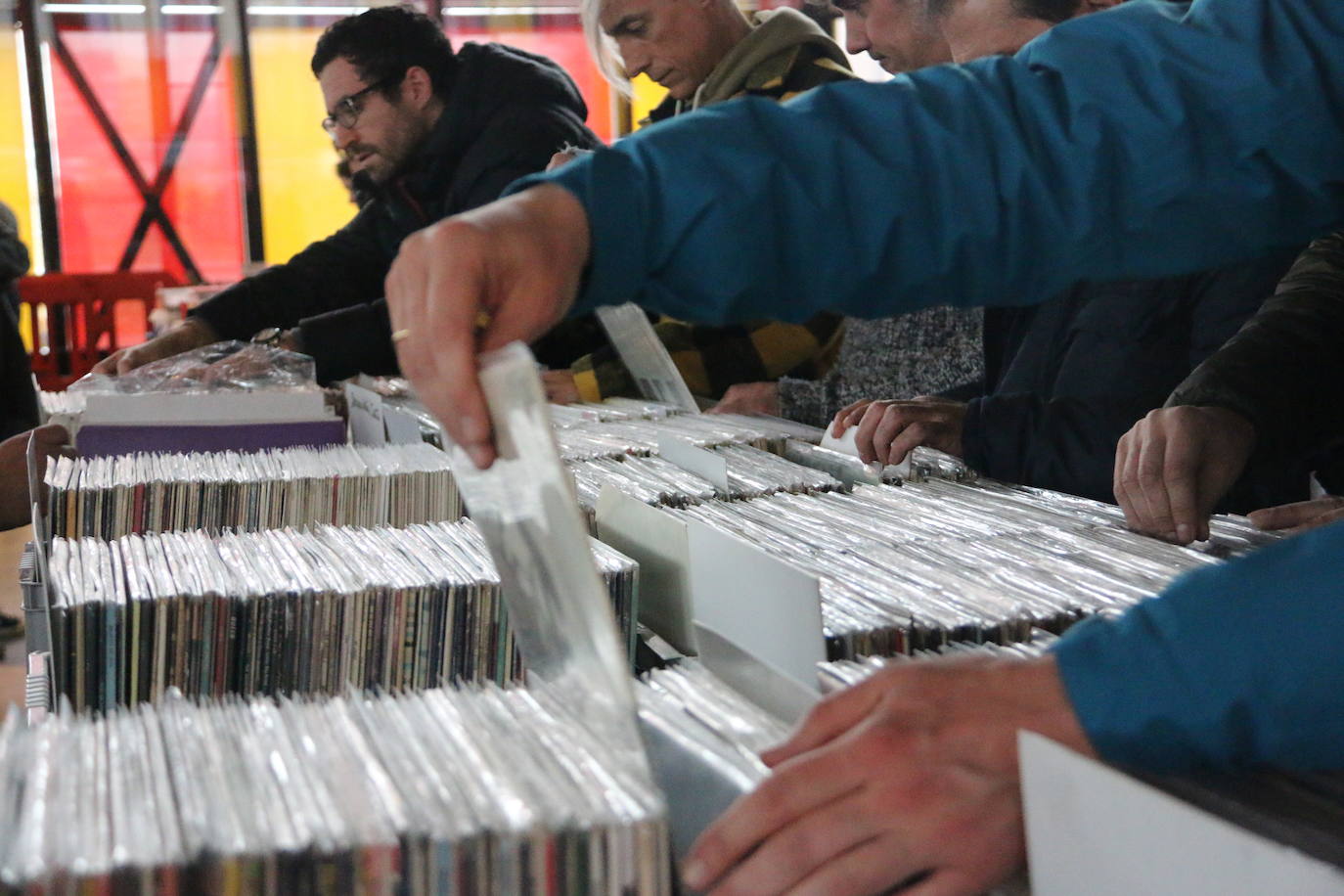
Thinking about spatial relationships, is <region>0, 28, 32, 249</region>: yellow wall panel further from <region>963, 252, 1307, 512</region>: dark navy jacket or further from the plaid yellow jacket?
<region>963, 252, 1307, 512</region>: dark navy jacket

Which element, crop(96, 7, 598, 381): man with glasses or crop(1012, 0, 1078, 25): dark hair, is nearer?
crop(1012, 0, 1078, 25): dark hair

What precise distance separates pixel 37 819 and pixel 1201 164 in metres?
0.90

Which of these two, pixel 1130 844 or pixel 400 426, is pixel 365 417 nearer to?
pixel 400 426

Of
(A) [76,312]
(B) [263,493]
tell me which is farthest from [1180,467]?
(A) [76,312]

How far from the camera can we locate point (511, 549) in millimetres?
811

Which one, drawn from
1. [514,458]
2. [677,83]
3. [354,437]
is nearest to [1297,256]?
[514,458]

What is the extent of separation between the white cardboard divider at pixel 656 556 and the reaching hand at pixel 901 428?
48 centimetres

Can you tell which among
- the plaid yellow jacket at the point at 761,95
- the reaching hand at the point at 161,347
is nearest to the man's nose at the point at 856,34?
the plaid yellow jacket at the point at 761,95

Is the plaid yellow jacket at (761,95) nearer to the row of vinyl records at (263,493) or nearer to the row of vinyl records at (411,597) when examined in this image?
the row of vinyl records at (263,493)

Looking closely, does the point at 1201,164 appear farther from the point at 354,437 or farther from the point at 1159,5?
the point at 354,437

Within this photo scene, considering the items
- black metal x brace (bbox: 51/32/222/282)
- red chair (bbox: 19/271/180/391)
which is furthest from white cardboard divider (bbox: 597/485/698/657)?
black metal x brace (bbox: 51/32/222/282)

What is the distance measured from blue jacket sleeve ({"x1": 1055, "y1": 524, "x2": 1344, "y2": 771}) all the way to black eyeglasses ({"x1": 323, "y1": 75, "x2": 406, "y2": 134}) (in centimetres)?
311

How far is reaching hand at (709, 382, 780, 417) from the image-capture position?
2.44 m

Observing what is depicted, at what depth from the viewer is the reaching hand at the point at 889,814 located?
2.01ft
